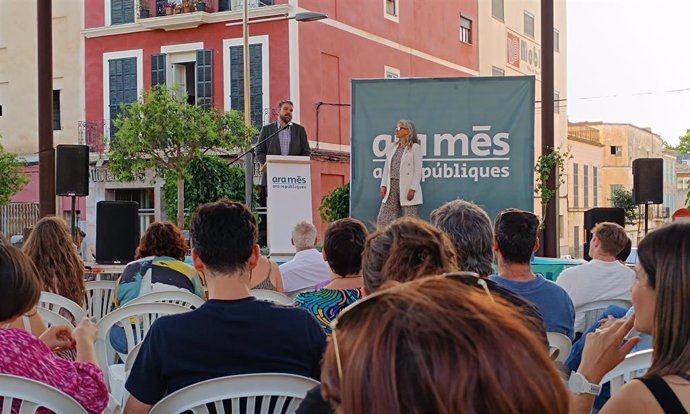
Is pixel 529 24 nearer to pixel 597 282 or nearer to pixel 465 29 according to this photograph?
pixel 465 29

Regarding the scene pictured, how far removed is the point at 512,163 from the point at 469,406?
8218 mm

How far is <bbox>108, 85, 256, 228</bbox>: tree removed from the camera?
2055cm

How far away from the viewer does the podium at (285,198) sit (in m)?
9.40

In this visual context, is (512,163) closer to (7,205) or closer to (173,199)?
(173,199)

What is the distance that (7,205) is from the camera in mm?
24875

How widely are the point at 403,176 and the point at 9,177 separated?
17.6 meters

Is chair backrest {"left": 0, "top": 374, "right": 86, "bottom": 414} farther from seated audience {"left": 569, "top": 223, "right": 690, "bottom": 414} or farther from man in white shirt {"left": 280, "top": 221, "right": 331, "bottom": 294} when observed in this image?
man in white shirt {"left": 280, "top": 221, "right": 331, "bottom": 294}

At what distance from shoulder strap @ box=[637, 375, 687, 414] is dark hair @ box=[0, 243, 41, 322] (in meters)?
1.82

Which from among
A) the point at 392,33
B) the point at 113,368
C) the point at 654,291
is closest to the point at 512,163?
the point at 113,368

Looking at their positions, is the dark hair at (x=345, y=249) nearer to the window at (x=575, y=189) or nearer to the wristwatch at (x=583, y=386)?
the wristwatch at (x=583, y=386)

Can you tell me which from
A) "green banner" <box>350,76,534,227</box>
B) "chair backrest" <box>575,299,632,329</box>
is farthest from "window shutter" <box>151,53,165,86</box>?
"chair backrest" <box>575,299,632,329</box>

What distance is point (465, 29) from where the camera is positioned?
1217 inches

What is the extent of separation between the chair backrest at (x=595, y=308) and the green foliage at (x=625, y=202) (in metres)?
37.8

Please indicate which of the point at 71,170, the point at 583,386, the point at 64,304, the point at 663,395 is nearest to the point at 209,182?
the point at 71,170
